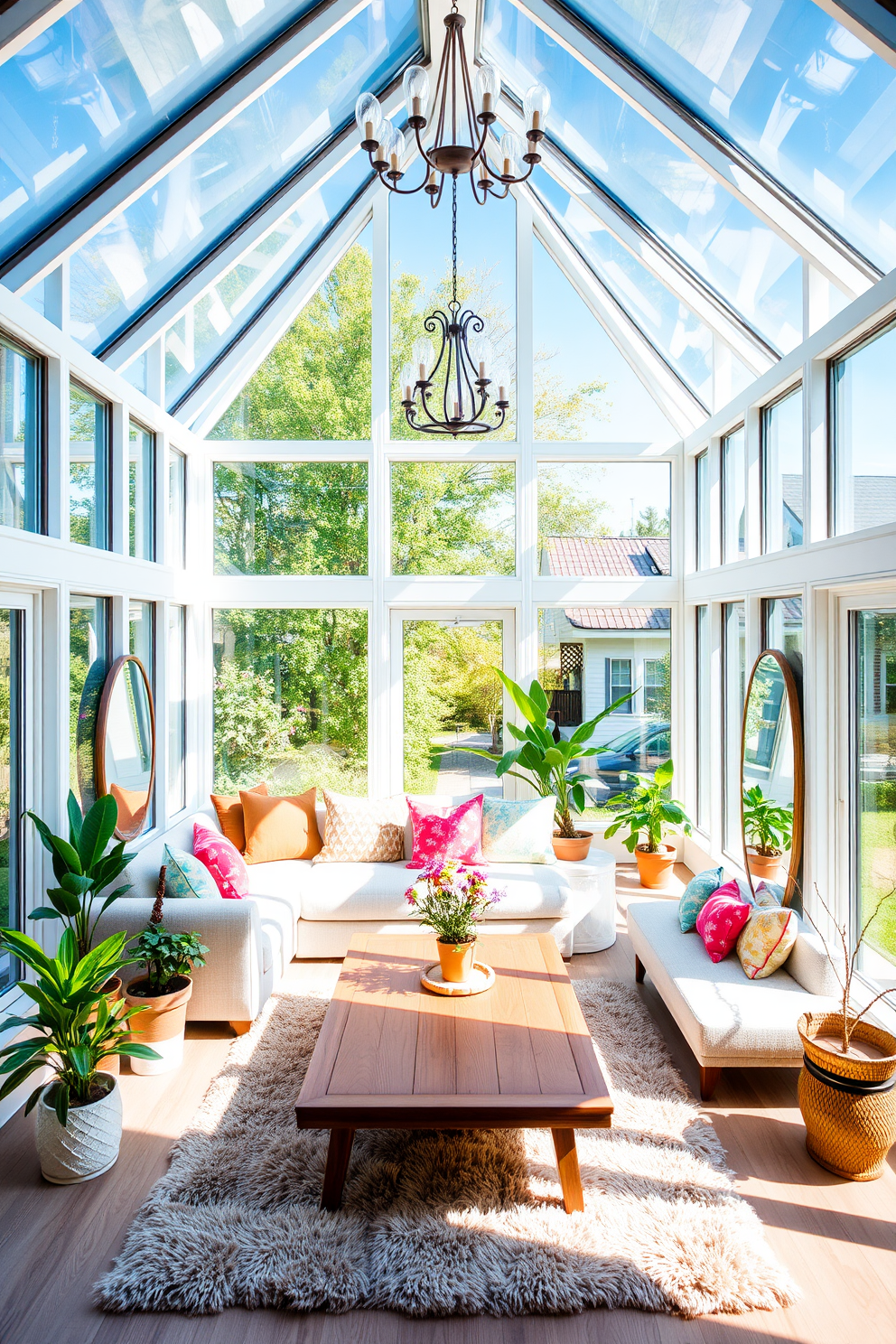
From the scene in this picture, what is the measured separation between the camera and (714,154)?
3.57 m

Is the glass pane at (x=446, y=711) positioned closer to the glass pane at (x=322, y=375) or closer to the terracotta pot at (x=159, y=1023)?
the glass pane at (x=322, y=375)

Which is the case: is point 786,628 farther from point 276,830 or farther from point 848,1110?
point 276,830

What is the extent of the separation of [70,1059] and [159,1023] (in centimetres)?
67

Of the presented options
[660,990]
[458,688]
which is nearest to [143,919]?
[660,990]

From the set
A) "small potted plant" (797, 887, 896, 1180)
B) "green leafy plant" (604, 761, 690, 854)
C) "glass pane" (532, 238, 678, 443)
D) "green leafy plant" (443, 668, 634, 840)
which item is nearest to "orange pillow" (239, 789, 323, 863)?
"green leafy plant" (443, 668, 634, 840)

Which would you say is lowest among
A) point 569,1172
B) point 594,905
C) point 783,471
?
point 569,1172

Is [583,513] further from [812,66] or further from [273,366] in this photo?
[812,66]

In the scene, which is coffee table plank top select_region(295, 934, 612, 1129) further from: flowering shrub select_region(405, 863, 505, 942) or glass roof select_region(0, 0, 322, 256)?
glass roof select_region(0, 0, 322, 256)

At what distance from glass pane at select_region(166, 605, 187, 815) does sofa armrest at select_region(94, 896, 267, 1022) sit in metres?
1.90

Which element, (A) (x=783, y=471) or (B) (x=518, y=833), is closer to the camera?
(A) (x=783, y=471)

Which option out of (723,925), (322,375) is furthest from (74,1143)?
(322,375)

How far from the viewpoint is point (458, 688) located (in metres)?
6.07

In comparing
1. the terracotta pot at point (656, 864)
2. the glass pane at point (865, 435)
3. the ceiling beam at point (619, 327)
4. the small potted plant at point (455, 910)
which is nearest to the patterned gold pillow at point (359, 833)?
the small potted plant at point (455, 910)

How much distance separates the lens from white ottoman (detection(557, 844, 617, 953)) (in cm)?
463
